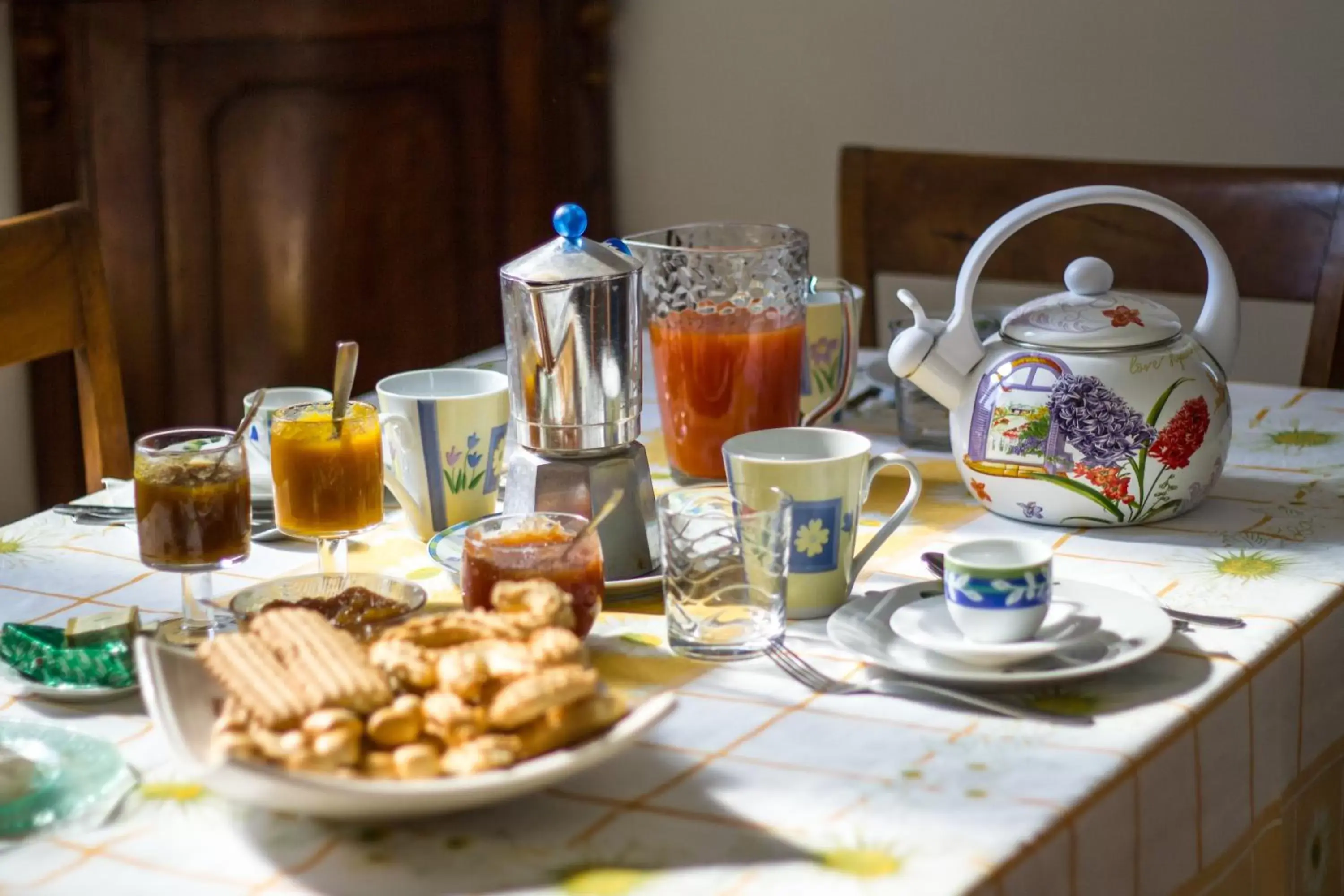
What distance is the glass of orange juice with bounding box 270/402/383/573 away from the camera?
106 cm

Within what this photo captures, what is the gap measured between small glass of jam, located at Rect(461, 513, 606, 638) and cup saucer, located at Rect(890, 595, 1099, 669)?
7.1 inches

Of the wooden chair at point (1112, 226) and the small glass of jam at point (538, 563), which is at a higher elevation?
the wooden chair at point (1112, 226)

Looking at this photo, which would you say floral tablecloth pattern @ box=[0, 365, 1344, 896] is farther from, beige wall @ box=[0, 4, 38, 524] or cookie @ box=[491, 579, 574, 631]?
beige wall @ box=[0, 4, 38, 524]

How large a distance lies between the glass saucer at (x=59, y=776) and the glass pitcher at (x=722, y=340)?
60 centimetres

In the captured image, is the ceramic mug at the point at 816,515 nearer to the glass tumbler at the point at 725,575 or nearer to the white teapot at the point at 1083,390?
the glass tumbler at the point at 725,575

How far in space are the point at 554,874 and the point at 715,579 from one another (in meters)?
0.30

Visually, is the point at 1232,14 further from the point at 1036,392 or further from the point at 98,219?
the point at 98,219

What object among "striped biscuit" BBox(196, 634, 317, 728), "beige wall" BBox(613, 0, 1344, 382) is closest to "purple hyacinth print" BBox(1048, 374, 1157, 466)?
"striped biscuit" BBox(196, 634, 317, 728)

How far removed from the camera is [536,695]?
74 centimetres

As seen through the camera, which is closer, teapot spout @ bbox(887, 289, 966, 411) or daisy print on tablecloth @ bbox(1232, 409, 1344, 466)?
teapot spout @ bbox(887, 289, 966, 411)

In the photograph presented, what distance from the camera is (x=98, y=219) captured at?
2.32 meters

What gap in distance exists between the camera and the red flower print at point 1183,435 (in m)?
1.16

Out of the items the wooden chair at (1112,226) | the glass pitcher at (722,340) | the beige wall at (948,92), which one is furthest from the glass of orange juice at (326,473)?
the beige wall at (948,92)

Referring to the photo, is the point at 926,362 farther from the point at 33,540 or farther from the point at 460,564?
the point at 33,540
